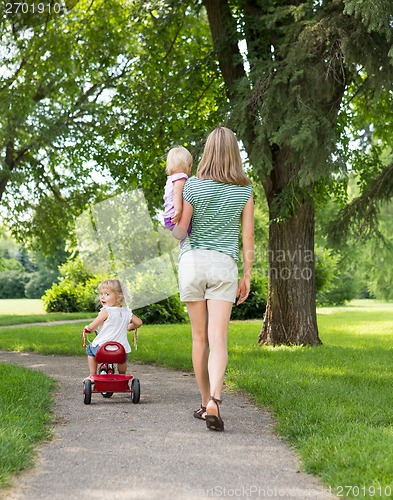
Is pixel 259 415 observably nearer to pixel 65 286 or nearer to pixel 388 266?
pixel 65 286

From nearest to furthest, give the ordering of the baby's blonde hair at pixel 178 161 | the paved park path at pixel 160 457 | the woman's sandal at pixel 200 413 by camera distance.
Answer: the paved park path at pixel 160 457
the baby's blonde hair at pixel 178 161
the woman's sandal at pixel 200 413

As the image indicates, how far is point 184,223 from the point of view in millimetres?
5395

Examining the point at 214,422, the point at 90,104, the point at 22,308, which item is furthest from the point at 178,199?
the point at 22,308

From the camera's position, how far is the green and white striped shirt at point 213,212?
5430 mm

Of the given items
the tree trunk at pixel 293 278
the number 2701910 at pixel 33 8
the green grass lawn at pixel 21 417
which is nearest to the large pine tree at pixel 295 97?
the tree trunk at pixel 293 278

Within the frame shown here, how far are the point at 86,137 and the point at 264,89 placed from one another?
772 centimetres

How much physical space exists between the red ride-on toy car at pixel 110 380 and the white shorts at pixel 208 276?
1574 mm

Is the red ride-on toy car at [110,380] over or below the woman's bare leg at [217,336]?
below

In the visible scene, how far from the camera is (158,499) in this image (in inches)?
141

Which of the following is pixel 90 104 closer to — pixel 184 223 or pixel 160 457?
pixel 184 223

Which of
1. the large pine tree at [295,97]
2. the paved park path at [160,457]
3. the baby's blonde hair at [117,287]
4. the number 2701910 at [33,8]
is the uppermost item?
the number 2701910 at [33,8]

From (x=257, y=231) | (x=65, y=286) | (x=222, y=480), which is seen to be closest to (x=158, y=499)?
(x=222, y=480)

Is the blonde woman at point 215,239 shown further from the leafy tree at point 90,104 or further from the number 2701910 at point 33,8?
the number 2701910 at point 33,8

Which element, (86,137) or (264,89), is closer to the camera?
(264,89)
